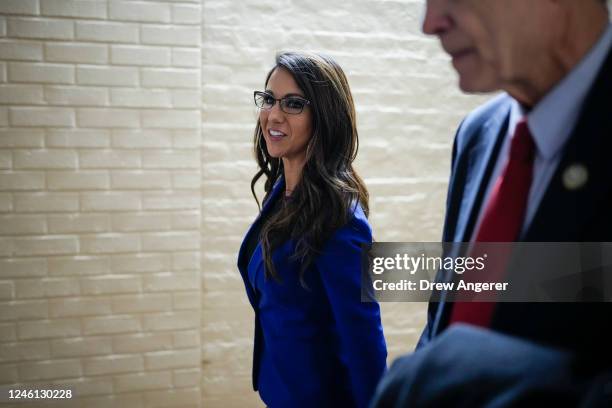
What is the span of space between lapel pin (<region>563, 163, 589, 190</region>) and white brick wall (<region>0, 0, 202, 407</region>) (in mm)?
2561

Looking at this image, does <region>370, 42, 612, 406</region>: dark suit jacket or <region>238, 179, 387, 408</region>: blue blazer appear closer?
<region>370, 42, 612, 406</region>: dark suit jacket

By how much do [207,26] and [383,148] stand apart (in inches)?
45.3

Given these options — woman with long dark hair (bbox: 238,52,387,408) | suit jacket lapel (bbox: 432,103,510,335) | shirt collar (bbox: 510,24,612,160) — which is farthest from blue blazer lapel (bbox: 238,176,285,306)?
shirt collar (bbox: 510,24,612,160)

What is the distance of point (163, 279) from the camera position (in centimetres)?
299

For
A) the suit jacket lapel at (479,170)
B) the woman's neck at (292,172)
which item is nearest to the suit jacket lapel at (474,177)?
the suit jacket lapel at (479,170)

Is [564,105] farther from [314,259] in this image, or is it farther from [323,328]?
[323,328]

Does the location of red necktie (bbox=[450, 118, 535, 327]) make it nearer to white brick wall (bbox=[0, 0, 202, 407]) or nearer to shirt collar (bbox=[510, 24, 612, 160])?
shirt collar (bbox=[510, 24, 612, 160])

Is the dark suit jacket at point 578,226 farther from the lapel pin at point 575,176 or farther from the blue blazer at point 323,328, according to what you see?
the blue blazer at point 323,328

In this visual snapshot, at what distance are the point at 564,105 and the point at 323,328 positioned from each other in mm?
1231

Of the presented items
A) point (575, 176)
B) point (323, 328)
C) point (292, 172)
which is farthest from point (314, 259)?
point (575, 176)

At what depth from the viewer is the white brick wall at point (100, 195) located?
2744 millimetres

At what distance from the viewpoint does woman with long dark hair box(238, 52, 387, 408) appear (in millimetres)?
1582

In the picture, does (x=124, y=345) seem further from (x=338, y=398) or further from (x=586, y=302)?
(x=586, y=302)

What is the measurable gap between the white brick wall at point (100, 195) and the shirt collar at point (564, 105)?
2.51 metres
